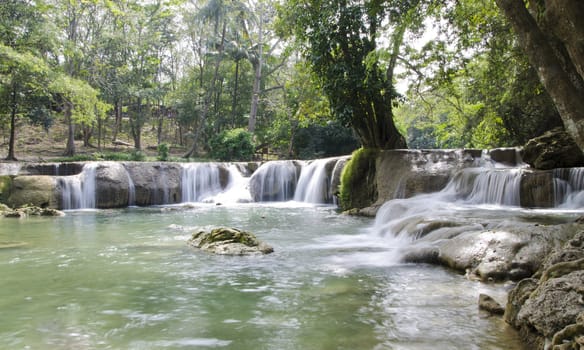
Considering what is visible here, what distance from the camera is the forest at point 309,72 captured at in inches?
420

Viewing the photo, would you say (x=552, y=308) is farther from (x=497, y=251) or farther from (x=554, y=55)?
(x=554, y=55)

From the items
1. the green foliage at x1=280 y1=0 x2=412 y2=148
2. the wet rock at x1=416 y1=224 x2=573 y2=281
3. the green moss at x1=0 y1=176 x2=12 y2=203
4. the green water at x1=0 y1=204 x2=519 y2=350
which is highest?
the green foliage at x1=280 y1=0 x2=412 y2=148

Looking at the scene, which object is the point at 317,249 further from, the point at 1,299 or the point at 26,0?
the point at 26,0

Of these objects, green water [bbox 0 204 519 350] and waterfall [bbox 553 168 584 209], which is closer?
green water [bbox 0 204 519 350]

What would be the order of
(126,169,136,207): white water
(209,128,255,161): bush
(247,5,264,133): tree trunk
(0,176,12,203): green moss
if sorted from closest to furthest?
(0,176,12,203): green moss < (126,169,136,207): white water < (209,128,255,161): bush < (247,5,264,133): tree trunk

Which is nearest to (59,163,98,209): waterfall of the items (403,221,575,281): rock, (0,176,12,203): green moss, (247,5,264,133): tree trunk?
(0,176,12,203): green moss

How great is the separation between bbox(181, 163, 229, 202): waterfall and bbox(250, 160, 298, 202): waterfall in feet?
6.19

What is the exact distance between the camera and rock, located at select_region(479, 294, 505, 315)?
14.3 feet

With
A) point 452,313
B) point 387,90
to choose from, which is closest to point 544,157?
point 387,90

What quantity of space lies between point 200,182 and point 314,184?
574 centimetres

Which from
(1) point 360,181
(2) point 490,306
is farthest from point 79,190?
(2) point 490,306

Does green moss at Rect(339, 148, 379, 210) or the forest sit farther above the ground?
the forest

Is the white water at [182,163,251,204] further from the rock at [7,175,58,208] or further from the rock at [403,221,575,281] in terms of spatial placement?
the rock at [403,221,575,281]

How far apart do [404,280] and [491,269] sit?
1.08 m
